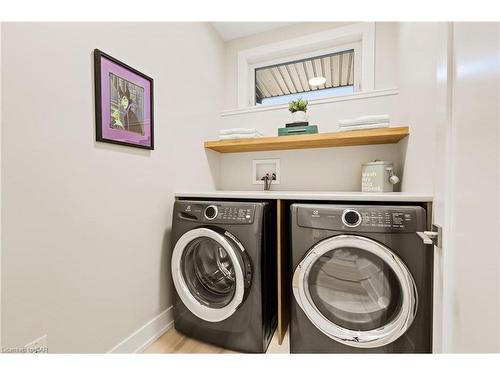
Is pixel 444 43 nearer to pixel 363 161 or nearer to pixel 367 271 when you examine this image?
pixel 367 271

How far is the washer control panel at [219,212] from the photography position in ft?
4.12

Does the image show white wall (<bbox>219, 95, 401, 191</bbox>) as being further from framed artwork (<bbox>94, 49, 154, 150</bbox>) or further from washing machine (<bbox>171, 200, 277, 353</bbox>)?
framed artwork (<bbox>94, 49, 154, 150</bbox>)

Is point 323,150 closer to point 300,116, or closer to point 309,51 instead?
point 300,116

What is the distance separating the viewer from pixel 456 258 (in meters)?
0.58

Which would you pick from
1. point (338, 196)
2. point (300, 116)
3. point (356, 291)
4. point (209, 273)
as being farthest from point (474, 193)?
point (300, 116)

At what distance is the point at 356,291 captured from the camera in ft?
3.71

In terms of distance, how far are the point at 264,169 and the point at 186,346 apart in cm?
145

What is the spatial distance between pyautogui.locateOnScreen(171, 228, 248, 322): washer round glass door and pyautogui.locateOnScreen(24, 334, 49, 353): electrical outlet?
23.2 inches

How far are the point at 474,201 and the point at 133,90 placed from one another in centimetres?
151

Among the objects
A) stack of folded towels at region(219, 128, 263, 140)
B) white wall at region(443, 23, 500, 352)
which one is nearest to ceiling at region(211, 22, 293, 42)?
stack of folded towels at region(219, 128, 263, 140)

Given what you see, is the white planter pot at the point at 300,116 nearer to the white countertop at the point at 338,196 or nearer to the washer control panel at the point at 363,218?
the white countertop at the point at 338,196

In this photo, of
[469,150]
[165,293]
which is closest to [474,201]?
[469,150]

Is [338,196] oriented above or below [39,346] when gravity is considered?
above

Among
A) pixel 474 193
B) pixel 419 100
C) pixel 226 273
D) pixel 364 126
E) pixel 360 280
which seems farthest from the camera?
pixel 364 126
